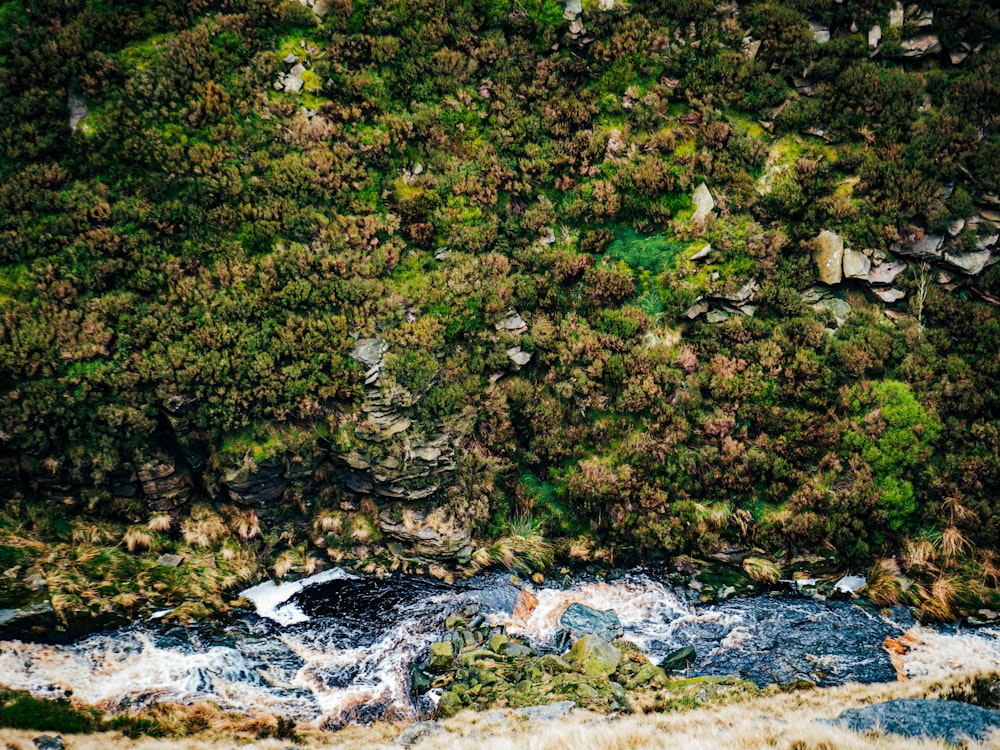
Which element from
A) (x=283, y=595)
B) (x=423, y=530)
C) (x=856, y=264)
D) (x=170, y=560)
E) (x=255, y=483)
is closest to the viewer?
(x=170, y=560)

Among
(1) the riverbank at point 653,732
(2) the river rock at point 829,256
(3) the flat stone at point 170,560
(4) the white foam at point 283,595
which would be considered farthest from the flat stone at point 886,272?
(3) the flat stone at point 170,560

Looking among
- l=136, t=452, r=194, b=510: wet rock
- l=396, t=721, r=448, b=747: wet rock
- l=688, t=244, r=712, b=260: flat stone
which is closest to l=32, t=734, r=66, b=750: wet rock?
l=396, t=721, r=448, b=747: wet rock

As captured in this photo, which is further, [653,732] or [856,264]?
[856,264]

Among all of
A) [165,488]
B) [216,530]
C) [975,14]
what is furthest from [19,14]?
[975,14]

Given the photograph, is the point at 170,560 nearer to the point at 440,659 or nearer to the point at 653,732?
the point at 440,659

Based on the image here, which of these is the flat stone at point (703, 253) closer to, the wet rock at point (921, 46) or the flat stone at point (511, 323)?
the flat stone at point (511, 323)

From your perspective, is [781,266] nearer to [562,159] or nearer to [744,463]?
[744,463]

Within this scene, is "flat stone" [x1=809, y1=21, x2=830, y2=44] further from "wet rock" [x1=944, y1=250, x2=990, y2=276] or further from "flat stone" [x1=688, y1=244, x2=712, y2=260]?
"wet rock" [x1=944, y1=250, x2=990, y2=276]

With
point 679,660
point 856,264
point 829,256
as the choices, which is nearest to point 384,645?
point 679,660
